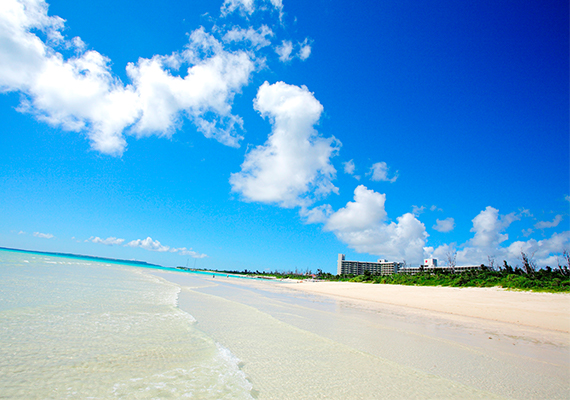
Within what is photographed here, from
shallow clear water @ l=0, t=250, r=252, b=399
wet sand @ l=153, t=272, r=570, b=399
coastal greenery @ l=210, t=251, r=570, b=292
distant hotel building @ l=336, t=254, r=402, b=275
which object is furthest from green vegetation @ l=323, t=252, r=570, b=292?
distant hotel building @ l=336, t=254, r=402, b=275

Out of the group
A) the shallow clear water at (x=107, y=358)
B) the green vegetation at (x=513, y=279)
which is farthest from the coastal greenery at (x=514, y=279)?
the shallow clear water at (x=107, y=358)

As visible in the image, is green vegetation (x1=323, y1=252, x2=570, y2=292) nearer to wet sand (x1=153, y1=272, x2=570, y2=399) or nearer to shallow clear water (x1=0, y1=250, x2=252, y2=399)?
wet sand (x1=153, y1=272, x2=570, y2=399)

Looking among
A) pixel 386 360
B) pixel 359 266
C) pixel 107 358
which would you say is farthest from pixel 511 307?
pixel 359 266

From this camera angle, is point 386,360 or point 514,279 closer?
point 386,360

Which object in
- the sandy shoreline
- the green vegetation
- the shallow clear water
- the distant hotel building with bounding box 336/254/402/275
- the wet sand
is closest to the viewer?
the shallow clear water

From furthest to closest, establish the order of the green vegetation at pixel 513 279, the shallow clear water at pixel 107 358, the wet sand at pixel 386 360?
the green vegetation at pixel 513 279 < the wet sand at pixel 386 360 < the shallow clear water at pixel 107 358

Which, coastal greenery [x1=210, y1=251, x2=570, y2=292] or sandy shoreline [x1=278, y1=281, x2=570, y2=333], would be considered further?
coastal greenery [x1=210, y1=251, x2=570, y2=292]

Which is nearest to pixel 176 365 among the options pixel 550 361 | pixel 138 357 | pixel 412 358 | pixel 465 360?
pixel 138 357

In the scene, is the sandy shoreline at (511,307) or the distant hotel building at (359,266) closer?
the sandy shoreline at (511,307)

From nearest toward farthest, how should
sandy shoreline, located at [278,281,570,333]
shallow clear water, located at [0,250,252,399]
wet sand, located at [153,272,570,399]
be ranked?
shallow clear water, located at [0,250,252,399], wet sand, located at [153,272,570,399], sandy shoreline, located at [278,281,570,333]

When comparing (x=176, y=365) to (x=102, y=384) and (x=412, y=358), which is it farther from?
(x=412, y=358)

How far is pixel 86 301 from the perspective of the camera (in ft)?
31.4

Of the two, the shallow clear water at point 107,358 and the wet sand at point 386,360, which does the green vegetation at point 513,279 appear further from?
the shallow clear water at point 107,358

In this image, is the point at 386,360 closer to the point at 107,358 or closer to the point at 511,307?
the point at 107,358
